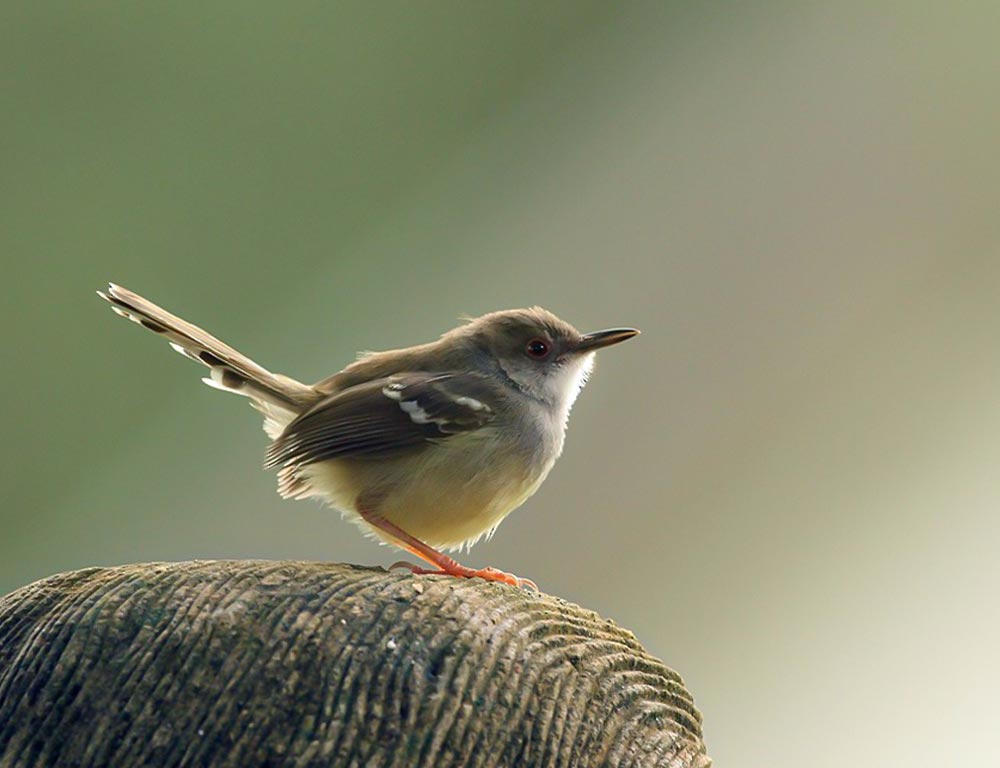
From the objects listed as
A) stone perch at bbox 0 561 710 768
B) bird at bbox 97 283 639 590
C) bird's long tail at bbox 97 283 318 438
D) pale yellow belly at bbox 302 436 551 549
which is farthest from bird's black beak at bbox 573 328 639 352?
stone perch at bbox 0 561 710 768

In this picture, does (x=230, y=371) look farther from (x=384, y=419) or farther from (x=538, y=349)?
(x=538, y=349)

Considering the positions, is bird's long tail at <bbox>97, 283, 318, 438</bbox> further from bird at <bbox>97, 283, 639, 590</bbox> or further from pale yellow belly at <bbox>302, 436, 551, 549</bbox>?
pale yellow belly at <bbox>302, 436, 551, 549</bbox>

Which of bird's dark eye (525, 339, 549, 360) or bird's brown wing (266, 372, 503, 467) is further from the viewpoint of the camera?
bird's dark eye (525, 339, 549, 360)

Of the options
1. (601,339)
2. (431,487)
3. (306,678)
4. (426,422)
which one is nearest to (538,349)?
(601,339)

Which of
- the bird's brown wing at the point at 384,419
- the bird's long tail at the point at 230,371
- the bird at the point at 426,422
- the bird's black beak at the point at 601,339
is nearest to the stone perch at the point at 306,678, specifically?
the bird at the point at 426,422

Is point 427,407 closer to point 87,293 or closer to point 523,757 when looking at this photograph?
point 523,757
